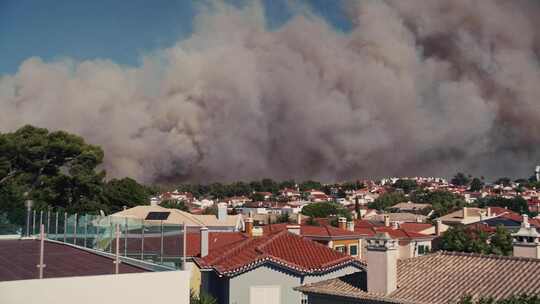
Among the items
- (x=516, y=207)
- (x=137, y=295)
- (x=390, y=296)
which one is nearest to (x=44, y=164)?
(x=390, y=296)

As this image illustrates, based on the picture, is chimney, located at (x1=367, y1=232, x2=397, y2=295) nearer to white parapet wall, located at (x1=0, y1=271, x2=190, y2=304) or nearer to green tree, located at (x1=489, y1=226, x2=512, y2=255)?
white parapet wall, located at (x1=0, y1=271, x2=190, y2=304)

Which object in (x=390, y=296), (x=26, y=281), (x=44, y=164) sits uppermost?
(x=44, y=164)

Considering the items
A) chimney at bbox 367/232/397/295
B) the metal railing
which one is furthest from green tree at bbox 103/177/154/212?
A: chimney at bbox 367/232/397/295

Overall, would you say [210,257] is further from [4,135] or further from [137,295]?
[4,135]

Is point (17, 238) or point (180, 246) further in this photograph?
point (17, 238)

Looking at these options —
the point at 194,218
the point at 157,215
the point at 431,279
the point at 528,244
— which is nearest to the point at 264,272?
the point at 431,279

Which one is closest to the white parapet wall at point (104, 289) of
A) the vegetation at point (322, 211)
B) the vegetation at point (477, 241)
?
the vegetation at point (477, 241)

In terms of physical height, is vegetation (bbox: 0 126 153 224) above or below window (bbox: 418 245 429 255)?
above

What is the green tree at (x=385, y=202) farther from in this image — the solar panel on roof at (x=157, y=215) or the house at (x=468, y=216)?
the solar panel on roof at (x=157, y=215)
